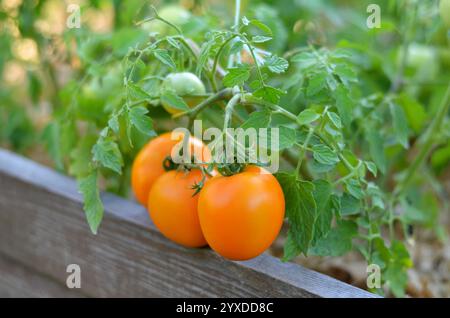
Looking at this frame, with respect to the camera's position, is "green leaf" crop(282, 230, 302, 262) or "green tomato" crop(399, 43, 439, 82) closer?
"green leaf" crop(282, 230, 302, 262)

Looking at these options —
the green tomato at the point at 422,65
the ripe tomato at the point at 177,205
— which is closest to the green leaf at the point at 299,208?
the ripe tomato at the point at 177,205

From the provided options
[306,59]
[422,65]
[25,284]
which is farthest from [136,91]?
[422,65]

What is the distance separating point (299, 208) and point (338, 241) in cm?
12

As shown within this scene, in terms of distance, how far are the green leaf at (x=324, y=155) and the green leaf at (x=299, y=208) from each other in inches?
1.2

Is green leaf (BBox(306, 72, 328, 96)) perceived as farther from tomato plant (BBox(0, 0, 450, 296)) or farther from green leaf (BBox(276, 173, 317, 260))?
green leaf (BBox(276, 173, 317, 260))

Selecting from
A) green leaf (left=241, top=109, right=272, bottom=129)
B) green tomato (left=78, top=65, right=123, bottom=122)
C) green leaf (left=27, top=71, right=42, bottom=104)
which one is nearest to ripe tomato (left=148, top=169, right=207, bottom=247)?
green leaf (left=241, top=109, right=272, bottom=129)

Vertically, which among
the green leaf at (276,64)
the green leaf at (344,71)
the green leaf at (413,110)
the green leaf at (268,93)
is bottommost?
the green leaf at (413,110)

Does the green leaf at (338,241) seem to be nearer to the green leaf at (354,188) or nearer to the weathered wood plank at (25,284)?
the green leaf at (354,188)

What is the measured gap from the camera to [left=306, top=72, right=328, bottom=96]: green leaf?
0.79 m

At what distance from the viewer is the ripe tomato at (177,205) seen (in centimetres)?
77

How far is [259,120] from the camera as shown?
0.69 m

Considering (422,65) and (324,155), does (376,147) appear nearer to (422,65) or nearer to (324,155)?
(324,155)
